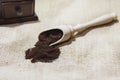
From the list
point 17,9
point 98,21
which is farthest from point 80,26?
point 17,9

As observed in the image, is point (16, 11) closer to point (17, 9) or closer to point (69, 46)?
point (17, 9)

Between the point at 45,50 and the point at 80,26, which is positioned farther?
the point at 80,26

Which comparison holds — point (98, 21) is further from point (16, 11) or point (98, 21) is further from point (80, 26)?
point (16, 11)

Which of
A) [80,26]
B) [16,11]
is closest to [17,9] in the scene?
[16,11]

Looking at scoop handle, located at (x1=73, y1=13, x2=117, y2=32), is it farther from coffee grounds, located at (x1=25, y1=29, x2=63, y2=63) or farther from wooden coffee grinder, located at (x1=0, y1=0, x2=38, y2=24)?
wooden coffee grinder, located at (x1=0, y1=0, x2=38, y2=24)

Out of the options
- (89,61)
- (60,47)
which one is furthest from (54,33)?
(89,61)

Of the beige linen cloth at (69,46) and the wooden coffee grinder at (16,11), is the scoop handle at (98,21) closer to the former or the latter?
the beige linen cloth at (69,46)

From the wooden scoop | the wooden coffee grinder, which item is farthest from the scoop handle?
the wooden coffee grinder

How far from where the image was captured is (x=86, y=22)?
40.6 inches

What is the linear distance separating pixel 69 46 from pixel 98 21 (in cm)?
16

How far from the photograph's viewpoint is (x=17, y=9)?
105cm

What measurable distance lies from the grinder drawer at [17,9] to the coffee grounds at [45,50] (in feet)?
0.51

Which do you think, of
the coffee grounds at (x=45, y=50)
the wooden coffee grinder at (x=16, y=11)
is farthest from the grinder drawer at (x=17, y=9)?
the coffee grounds at (x=45, y=50)

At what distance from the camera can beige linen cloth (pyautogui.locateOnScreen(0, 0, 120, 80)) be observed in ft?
2.71
